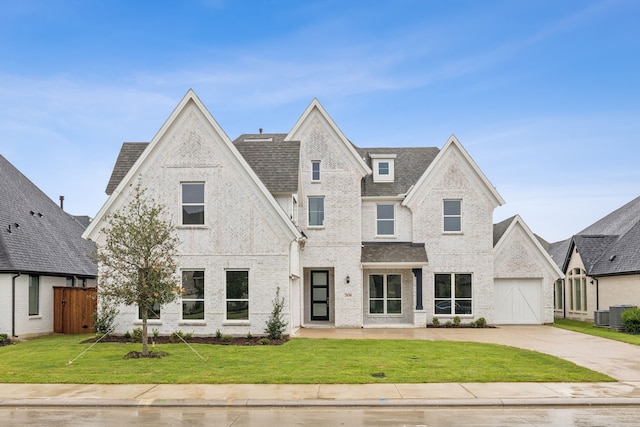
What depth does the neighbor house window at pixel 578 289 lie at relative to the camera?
35.8 metres

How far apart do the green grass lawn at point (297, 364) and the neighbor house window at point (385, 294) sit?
8.96 m

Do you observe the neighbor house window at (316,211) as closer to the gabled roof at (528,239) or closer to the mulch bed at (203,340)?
the mulch bed at (203,340)

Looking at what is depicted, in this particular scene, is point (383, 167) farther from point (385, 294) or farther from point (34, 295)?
point (34, 295)

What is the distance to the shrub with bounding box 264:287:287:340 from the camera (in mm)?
23672

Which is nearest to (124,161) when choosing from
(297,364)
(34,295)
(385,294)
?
(34,295)

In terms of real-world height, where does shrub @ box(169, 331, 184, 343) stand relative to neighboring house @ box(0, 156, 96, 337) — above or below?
below

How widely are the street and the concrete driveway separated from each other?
171 inches

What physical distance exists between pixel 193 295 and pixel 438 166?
1371 cm

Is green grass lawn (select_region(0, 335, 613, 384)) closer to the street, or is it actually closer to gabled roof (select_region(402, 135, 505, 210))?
the street

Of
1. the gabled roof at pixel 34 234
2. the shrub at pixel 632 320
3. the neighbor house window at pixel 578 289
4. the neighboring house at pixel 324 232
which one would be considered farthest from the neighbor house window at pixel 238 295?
the neighbor house window at pixel 578 289

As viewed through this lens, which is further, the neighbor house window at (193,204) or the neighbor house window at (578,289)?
the neighbor house window at (578,289)

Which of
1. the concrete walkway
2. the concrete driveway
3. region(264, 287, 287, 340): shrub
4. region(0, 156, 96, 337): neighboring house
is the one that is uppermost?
region(0, 156, 96, 337): neighboring house

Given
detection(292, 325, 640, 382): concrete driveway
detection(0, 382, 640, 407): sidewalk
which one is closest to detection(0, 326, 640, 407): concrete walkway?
detection(0, 382, 640, 407): sidewalk

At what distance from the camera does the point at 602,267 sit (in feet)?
110
